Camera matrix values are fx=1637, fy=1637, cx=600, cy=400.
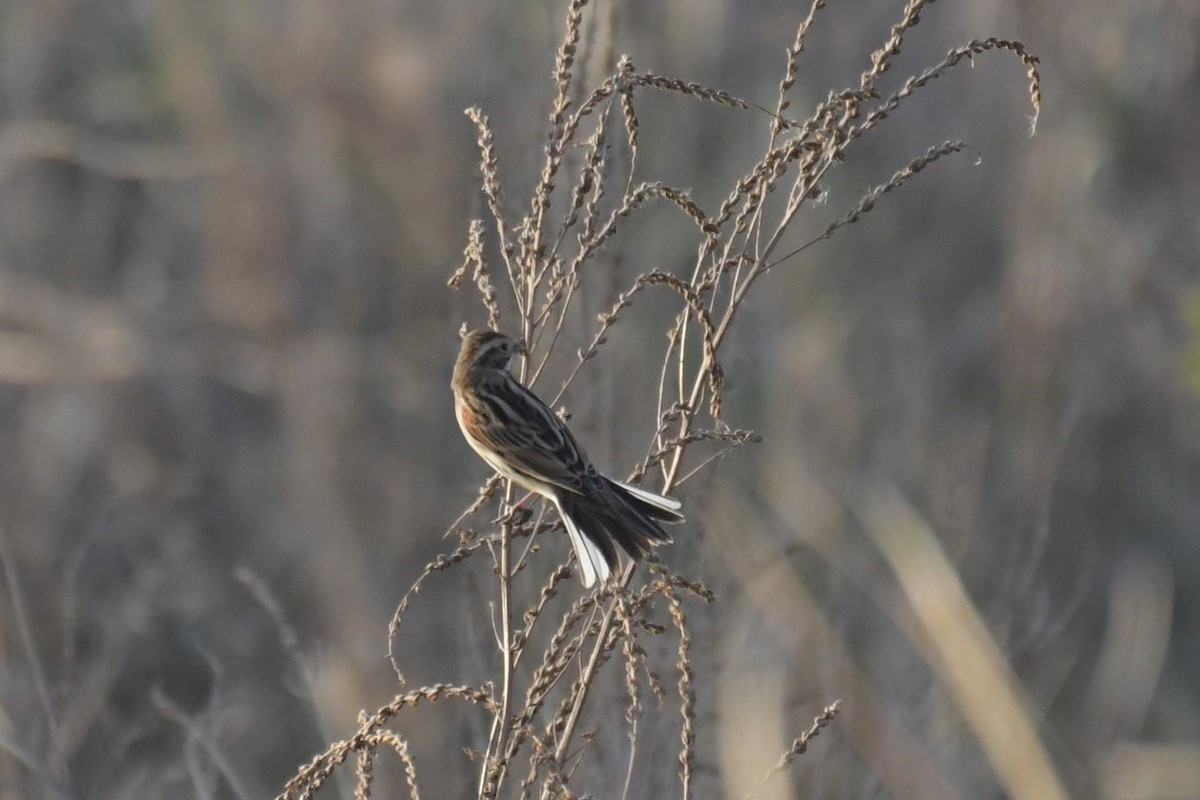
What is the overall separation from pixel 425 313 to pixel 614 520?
503cm

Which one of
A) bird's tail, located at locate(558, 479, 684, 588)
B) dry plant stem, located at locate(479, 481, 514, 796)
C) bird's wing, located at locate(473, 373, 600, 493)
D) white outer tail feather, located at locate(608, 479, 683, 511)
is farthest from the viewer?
bird's wing, located at locate(473, 373, 600, 493)

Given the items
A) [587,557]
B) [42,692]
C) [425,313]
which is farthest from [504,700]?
[425,313]

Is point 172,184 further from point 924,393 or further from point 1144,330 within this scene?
point 1144,330

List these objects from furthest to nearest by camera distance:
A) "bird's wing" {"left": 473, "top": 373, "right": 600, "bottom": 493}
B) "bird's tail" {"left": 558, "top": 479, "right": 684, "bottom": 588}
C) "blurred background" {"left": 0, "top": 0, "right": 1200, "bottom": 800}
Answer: "blurred background" {"left": 0, "top": 0, "right": 1200, "bottom": 800} → "bird's wing" {"left": 473, "top": 373, "right": 600, "bottom": 493} → "bird's tail" {"left": 558, "top": 479, "right": 684, "bottom": 588}

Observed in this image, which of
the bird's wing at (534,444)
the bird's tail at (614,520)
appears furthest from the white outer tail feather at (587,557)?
the bird's wing at (534,444)

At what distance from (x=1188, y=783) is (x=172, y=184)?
5.62 m

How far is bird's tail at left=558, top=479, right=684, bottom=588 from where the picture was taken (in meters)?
2.61

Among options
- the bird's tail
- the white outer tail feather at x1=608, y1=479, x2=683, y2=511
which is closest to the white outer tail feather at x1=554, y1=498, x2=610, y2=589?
the bird's tail

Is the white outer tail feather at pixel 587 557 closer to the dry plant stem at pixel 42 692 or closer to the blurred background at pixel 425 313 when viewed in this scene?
the dry plant stem at pixel 42 692

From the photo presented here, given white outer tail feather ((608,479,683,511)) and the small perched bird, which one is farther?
the small perched bird

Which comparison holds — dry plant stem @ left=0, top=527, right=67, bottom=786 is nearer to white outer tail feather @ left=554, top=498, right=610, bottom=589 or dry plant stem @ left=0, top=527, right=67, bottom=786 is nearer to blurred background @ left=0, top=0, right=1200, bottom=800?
white outer tail feather @ left=554, top=498, right=610, bottom=589

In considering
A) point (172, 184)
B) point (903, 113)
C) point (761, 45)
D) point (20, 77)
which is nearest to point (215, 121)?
point (172, 184)

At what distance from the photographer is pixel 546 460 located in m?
3.18

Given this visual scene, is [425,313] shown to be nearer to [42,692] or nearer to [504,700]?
[42,692]
